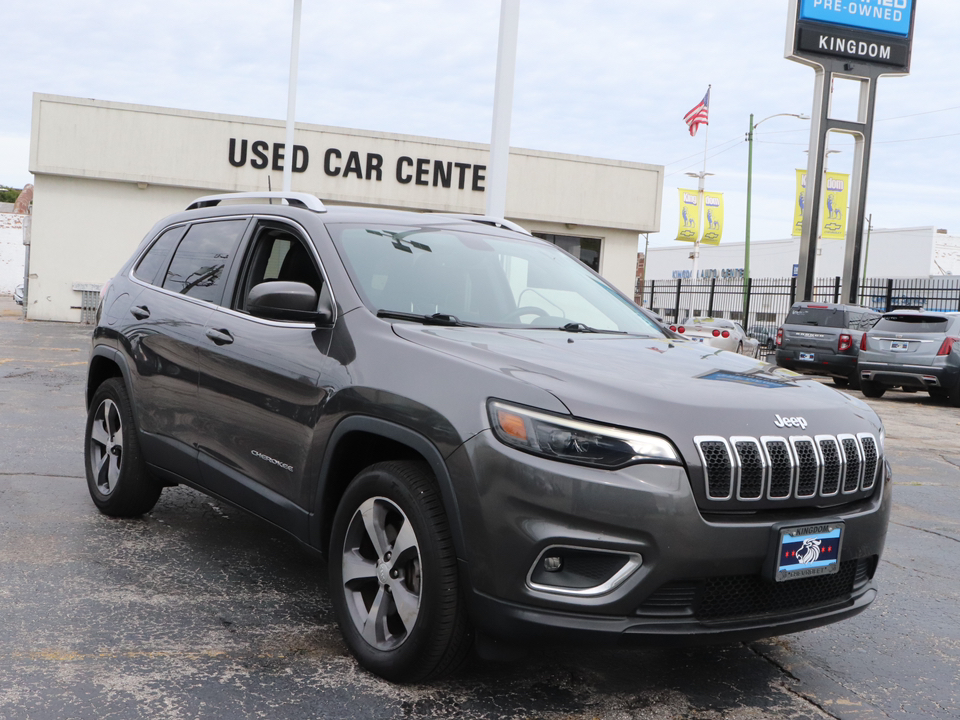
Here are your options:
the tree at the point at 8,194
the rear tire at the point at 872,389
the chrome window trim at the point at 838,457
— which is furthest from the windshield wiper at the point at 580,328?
the tree at the point at 8,194

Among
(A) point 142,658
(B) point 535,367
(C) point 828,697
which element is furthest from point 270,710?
(C) point 828,697

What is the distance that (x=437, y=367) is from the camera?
3.29 metres

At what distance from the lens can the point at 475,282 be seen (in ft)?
14.1

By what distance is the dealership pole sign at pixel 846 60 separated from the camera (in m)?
23.2

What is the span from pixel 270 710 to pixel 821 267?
204 feet

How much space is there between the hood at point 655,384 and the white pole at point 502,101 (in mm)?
7523

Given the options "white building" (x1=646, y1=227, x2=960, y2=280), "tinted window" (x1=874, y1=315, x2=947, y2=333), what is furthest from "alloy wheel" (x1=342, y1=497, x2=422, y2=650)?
"white building" (x1=646, y1=227, x2=960, y2=280)

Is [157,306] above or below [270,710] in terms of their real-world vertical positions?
above

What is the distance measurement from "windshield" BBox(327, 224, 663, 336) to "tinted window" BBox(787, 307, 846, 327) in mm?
15284

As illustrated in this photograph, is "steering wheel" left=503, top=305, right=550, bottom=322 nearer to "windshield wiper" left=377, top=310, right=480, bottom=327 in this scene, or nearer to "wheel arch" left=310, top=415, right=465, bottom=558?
"windshield wiper" left=377, top=310, right=480, bottom=327

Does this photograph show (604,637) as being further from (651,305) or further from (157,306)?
(651,305)

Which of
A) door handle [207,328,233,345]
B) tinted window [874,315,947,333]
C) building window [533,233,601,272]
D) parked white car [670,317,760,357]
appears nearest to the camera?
door handle [207,328,233,345]

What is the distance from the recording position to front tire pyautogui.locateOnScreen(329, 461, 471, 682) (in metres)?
3.12

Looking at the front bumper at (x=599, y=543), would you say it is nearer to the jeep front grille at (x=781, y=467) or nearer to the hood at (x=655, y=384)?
the jeep front grille at (x=781, y=467)
